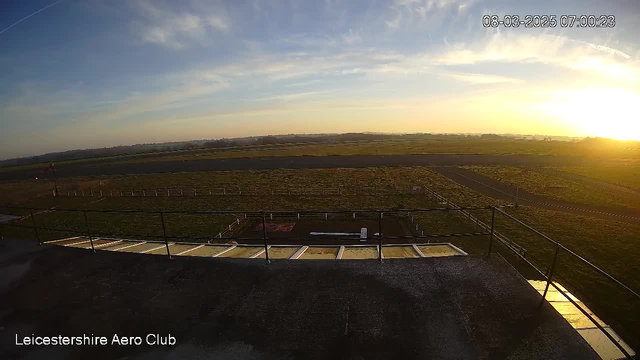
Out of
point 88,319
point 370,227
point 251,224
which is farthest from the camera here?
point 251,224

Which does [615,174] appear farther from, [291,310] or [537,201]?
[291,310]

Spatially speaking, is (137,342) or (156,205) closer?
(137,342)

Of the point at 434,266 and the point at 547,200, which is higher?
the point at 434,266

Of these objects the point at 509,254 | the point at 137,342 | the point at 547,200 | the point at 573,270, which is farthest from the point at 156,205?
the point at 547,200

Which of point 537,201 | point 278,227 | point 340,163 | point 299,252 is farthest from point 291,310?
point 340,163

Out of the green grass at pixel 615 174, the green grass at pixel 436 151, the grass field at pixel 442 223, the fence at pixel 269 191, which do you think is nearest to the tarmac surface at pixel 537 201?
the grass field at pixel 442 223

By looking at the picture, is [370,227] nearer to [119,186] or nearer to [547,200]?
[547,200]

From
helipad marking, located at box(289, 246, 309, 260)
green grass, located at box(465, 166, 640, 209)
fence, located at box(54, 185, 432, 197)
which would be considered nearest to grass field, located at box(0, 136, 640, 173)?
green grass, located at box(465, 166, 640, 209)
